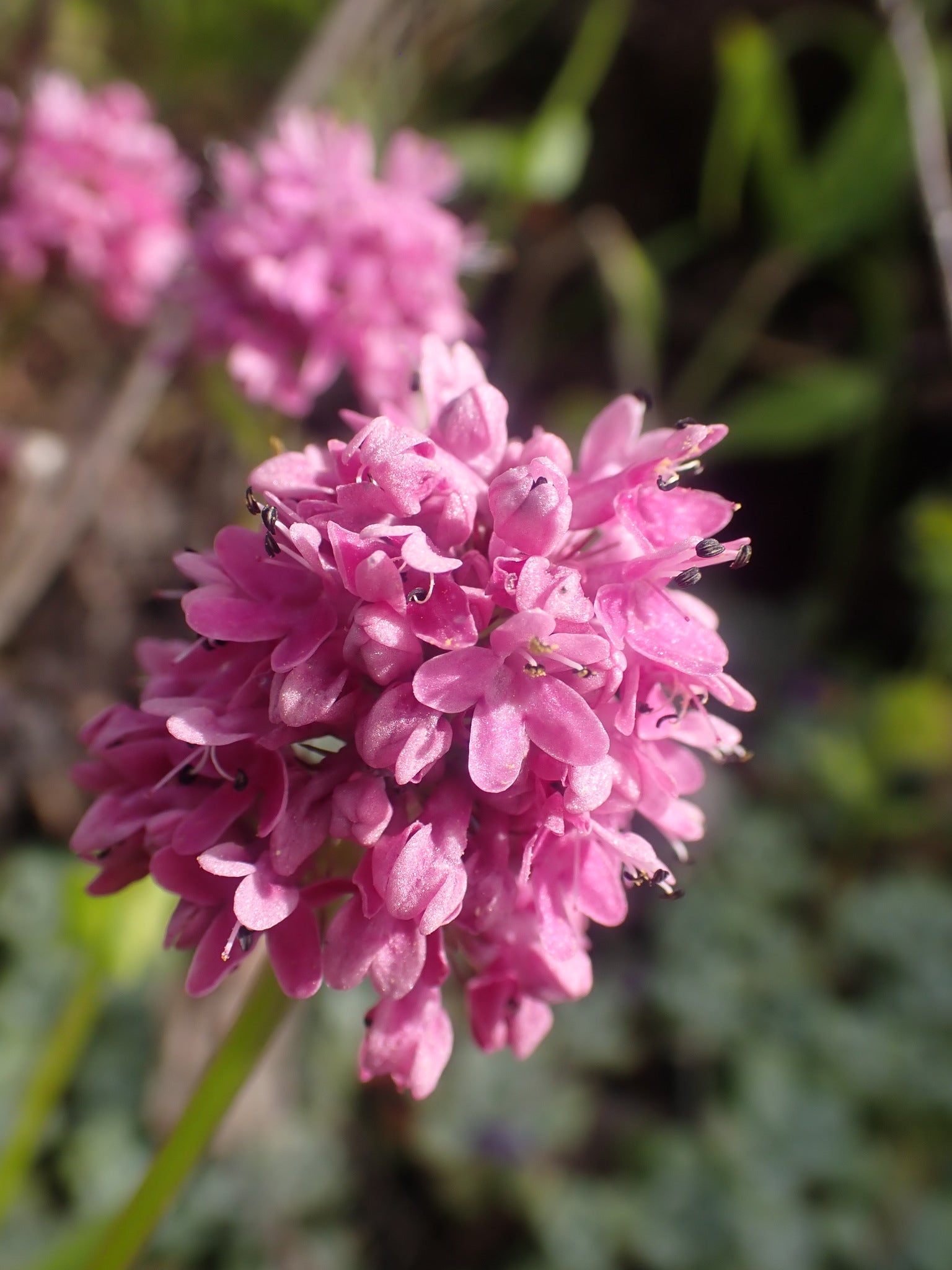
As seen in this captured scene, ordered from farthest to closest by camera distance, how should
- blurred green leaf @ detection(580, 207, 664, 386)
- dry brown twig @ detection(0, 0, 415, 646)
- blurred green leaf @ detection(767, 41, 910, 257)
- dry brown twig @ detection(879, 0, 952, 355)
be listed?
blurred green leaf @ detection(767, 41, 910, 257), blurred green leaf @ detection(580, 207, 664, 386), dry brown twig @ detection(0, 0, 415, 646), dry brown twig @ detection(879, 0, 952, 355)

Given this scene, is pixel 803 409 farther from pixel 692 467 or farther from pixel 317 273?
pixel 692 467

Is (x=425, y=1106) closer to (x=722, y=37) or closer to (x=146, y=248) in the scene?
(x=146, y=248)

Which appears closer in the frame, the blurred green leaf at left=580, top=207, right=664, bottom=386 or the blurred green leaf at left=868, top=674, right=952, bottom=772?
the blurred green leaf at left=868, top=674, right=952, bottom=772

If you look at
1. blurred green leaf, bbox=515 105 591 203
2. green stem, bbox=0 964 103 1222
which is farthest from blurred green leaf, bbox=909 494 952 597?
green stem, bbox=0 964 103 1222

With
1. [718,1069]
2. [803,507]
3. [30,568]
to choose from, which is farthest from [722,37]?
[718,1069]

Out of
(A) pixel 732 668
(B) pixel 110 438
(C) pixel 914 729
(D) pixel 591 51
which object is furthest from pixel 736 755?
(D) pixel 591 51

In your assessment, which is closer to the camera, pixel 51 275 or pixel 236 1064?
pixel 236 1064

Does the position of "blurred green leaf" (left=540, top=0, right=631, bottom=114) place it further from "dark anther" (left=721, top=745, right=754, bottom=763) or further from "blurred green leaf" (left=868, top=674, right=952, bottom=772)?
"dark anther" (left=721, top=745, right=754, bottom=763)
